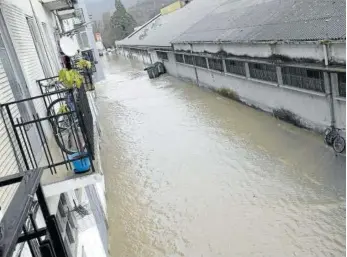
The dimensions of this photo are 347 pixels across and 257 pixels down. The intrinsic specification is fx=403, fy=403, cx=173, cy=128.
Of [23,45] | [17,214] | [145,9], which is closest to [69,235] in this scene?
[23,45]

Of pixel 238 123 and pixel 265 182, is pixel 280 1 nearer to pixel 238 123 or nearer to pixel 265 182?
pixel 238 123

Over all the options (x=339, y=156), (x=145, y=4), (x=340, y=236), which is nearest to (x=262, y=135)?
(x=339, y=156)

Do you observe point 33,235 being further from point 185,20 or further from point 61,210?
point 185,20

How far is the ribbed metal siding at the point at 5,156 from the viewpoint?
4316mm

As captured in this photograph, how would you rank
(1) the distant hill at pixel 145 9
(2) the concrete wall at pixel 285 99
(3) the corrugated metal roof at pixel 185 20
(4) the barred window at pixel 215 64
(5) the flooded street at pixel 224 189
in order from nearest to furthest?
(5) the flooded street at pixel 224 189
(2) the concrete wall at pixel 285 99
(4) the barred window at pixel 215 64
(3) the corrugated metal roof at pixel 185 20
(1) the distant hill at pixel 145 9

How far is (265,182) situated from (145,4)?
13845 cm

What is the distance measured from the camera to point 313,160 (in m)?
9.70

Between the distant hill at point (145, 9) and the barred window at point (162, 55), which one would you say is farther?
the distant hill at point (145, 9)

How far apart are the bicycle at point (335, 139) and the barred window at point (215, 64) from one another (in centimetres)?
842

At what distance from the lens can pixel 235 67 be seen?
16.3 meters

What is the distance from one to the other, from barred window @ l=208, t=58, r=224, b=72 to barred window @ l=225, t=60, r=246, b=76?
755 mm

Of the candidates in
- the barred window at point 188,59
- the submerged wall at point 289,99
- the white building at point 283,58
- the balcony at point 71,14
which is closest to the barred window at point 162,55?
the barred window at point 188,59

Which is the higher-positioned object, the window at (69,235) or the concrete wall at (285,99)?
the window at (69,235)

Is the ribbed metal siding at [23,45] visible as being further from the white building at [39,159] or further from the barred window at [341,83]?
the barred window at [341,83]
